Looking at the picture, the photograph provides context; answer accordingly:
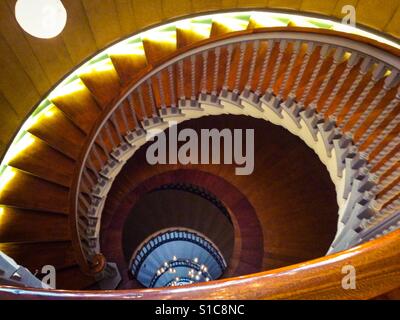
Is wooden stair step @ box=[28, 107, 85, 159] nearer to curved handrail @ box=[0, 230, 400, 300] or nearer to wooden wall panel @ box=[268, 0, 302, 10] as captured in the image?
wooden wall panel @ box=[268, 0, 302, 10]

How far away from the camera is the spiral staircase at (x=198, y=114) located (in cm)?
278

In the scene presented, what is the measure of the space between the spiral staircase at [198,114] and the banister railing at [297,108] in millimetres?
12

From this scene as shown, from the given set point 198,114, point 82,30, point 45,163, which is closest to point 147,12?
point 82,30

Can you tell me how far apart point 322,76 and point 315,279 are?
10.8 feet

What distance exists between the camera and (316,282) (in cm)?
79

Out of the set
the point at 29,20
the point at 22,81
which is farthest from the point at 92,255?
the point at 29,20

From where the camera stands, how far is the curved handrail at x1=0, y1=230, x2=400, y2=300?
0.76 metres

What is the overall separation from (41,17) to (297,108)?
280cm

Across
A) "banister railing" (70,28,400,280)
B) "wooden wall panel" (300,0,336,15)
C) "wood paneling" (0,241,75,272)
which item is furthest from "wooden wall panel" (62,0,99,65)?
"wooden wall panel" (300,0,336,15)

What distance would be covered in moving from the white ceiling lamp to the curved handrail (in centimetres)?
317

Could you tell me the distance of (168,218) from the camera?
7.16m

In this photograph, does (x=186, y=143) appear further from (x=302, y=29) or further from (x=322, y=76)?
(x=302, y=29)

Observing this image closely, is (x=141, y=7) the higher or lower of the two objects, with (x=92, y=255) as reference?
higher

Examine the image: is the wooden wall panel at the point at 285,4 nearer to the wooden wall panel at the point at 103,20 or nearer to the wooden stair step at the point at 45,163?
the wooden wall panel at the point at 103,20
